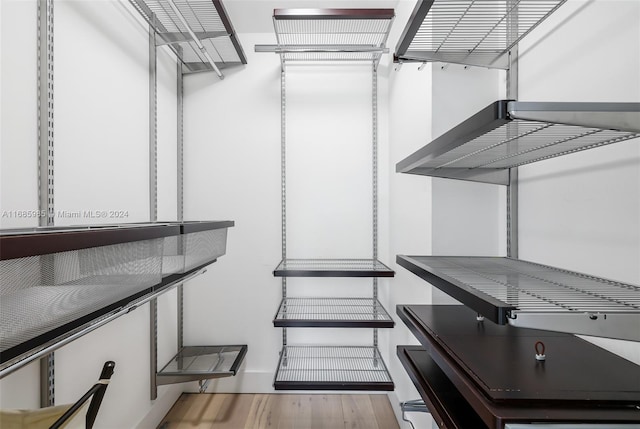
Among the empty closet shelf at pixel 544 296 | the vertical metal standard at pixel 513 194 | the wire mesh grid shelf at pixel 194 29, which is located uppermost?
the wire mesh grid shelf at pixel 194 29

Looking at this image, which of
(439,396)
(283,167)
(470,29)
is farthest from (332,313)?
(470,29)

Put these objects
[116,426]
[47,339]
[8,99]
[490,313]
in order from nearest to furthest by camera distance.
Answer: [490,313] → [47,339] → [8,99] → [116,426]

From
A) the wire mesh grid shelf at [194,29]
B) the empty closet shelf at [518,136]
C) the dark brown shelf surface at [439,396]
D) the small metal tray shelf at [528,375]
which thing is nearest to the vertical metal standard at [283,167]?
the wire mesh grid shelf at [194,29]

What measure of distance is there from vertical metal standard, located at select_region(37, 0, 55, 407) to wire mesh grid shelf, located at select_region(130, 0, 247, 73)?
1.42 feet

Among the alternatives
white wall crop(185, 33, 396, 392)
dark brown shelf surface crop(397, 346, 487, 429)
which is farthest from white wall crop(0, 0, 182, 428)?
dark brown shelf surface crop(397, 346, 487, 429)

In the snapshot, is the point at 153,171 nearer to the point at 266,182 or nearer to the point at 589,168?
the point at 266,182

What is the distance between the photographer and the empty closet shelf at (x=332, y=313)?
1608 mm

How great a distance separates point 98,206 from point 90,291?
2.16ft

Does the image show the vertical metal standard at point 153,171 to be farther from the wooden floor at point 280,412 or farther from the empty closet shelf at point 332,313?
the empty closet shelf at point 332,313

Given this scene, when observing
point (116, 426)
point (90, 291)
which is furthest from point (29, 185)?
point (116, 426)

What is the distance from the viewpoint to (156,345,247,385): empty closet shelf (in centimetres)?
168

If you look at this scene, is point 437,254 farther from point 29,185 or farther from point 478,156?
point 29,185

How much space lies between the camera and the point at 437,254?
1288mm

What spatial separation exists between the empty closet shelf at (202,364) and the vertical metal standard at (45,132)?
70 cm
